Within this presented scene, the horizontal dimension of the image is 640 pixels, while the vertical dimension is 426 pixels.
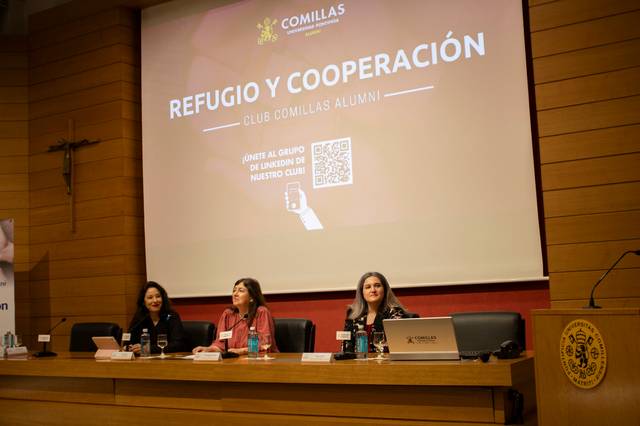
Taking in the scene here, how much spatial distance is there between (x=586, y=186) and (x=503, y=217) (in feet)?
2.02

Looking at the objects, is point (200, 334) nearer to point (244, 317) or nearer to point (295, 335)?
point (244, 317)

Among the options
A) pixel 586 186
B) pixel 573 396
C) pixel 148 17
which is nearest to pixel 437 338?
pixel 573 396

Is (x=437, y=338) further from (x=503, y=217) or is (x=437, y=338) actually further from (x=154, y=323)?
(x=154, y=323)

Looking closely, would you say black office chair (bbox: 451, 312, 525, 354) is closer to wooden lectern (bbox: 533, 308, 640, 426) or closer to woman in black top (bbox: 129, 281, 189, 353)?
wooden lectern (bbox: 533, 308, 640, 426)

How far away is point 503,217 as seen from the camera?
4473mm

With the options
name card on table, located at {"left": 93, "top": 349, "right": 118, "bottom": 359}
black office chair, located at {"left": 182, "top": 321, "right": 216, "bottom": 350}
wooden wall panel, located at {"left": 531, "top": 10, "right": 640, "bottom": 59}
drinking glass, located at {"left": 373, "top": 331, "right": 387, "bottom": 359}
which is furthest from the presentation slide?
name card on table, located at {"left": 93, "top": 349, "right": 118, "bottom": 359}

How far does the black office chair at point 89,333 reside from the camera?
16.8 feet

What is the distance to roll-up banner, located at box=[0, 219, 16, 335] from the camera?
5.91m

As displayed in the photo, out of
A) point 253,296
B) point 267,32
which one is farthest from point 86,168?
point 253,296

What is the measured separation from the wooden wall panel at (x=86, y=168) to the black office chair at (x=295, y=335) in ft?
7.01

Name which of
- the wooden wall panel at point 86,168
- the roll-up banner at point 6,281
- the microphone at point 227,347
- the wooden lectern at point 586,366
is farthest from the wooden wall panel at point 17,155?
the wooden lectern at point 586,366

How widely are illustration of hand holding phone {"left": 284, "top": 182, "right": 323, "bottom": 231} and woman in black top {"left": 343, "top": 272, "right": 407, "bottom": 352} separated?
1.18 m

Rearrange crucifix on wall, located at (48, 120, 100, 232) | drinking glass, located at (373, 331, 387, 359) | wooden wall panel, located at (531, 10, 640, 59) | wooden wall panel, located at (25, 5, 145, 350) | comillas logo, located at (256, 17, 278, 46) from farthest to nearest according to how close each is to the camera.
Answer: crucifix on wall, located at (48, 120, 100, 232) < wooden wall panel, located at (25, 5, 145, 350) < comillas logo, located at (256, 17, 278, 46) < wooden wall panel, located at (531, 10, 640, 59) < drinking glass, located at (373, 331, 387, 359)

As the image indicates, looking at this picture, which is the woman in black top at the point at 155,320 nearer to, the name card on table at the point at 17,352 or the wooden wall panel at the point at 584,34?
the name card on table at the point at 17,352
